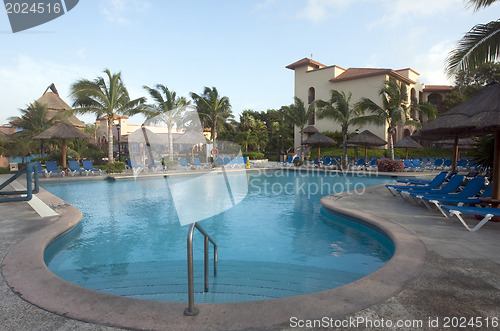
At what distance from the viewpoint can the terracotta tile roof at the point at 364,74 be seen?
2686 centimetres

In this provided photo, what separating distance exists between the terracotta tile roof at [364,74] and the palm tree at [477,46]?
71.3ft

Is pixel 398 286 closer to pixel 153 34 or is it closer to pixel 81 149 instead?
pixel 153 34

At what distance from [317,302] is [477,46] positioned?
23.8 ft

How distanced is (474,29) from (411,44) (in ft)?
15.8

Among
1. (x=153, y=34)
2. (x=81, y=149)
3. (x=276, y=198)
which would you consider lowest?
(x=276, y=198)

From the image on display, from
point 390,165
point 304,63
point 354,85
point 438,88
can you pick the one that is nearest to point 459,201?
point 390,165

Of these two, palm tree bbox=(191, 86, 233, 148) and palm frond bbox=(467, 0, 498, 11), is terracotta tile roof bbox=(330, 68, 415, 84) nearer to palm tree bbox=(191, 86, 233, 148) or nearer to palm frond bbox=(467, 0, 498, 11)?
palm tree bbox=(191, 86, 233, 148)

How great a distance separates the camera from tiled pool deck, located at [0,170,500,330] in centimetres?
231

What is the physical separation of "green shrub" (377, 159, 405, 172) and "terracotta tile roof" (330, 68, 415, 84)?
1264 cm

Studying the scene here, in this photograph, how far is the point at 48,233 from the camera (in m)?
4.86

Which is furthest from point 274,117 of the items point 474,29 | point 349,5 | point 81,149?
point 474,29

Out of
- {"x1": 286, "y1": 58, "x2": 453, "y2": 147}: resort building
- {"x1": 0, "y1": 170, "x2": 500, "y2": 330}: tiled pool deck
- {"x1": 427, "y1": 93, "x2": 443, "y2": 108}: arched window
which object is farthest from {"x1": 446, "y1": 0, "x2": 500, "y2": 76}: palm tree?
{"x1": 427, "y1": 93, "x2": 443, "y2": 108}: arched window

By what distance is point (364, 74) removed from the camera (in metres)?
27.5

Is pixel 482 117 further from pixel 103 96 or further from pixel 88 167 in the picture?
pixel 103 96
